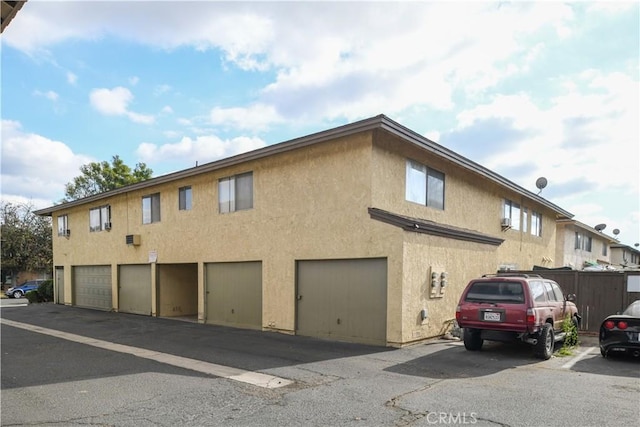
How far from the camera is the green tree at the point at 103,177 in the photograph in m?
47.2

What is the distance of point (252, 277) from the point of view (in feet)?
46.4

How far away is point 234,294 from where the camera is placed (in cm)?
1477

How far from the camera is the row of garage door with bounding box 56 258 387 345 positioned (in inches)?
434

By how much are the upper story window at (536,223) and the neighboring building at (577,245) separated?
297 centimetres

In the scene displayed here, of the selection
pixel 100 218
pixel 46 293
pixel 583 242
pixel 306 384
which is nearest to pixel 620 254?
pixel 583 242

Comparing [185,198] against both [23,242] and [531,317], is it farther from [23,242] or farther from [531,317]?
[23,242]

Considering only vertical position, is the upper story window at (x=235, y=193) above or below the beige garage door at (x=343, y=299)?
above

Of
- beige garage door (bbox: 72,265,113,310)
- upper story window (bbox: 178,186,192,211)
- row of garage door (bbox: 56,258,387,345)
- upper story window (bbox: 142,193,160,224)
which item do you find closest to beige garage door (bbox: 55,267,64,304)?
beige garage door (bbox: 72,265,113,310)

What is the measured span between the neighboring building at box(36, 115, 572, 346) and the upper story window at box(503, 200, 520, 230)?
0.13 meters

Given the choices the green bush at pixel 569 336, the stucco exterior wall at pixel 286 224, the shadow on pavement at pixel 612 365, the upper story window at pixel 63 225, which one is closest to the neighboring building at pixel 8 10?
the stucco exterior wall at pixel 286 224

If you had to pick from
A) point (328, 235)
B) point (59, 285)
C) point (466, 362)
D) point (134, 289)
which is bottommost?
point (59, 285)

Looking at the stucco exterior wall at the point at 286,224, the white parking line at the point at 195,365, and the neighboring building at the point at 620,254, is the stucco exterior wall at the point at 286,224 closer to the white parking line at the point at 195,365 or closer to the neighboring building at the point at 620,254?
A: the white parking line at the point at 195,365

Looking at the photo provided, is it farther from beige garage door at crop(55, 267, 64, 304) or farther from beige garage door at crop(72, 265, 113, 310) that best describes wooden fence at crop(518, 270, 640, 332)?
beige garage door at crop(55, 267, 64, 304)

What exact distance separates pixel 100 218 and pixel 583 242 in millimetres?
30602
